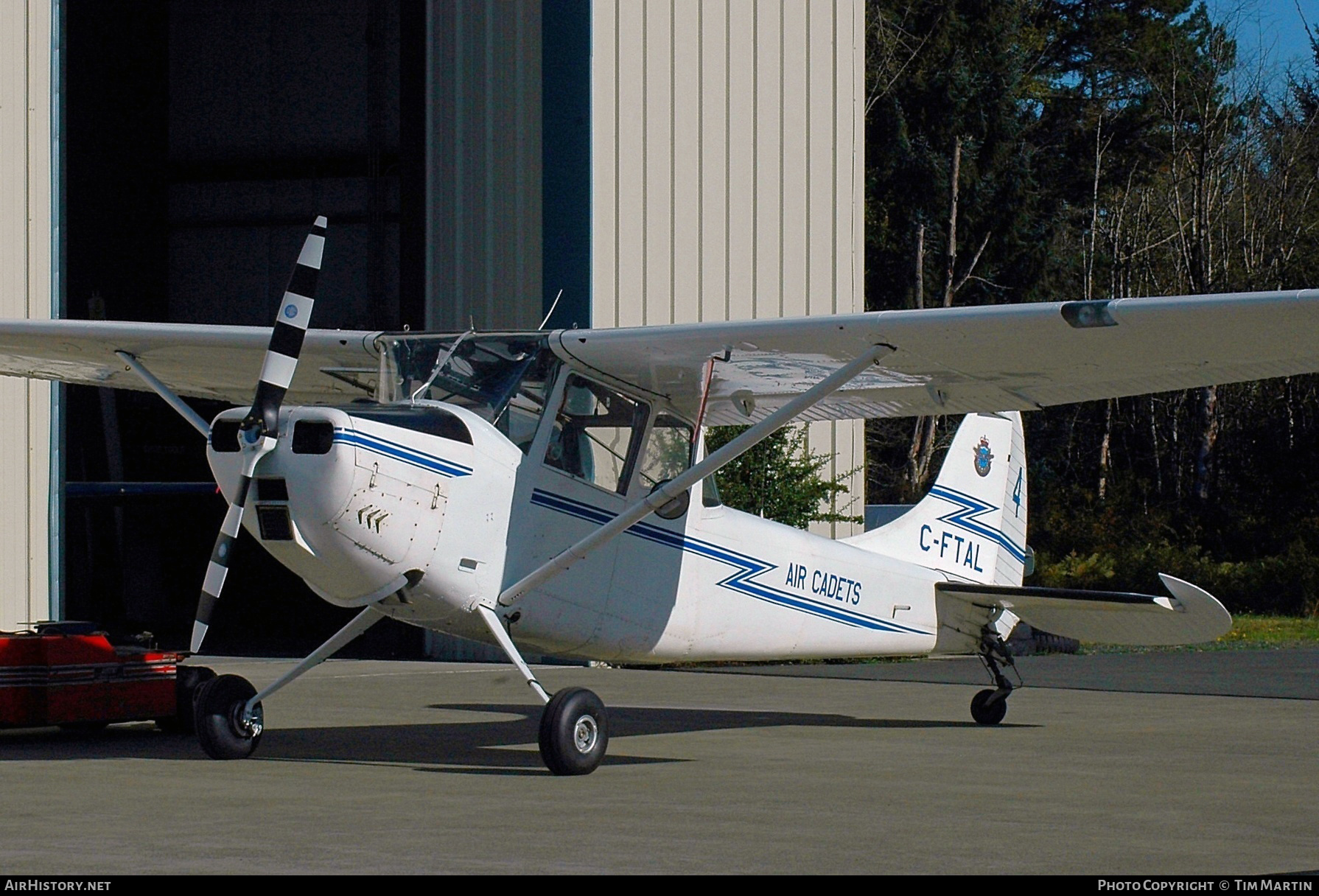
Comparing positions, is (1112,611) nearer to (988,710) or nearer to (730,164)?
(988,710)

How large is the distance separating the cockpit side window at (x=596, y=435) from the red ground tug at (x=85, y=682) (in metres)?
2.97

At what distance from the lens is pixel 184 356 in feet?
37.8

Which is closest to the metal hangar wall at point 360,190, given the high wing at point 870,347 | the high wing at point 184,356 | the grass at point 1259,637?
the grass at point 1259,637

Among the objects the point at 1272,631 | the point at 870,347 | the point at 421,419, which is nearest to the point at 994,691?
the point at 870,347

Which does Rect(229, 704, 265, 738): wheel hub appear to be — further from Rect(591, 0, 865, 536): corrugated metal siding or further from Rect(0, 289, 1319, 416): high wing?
Rect(591, 0, 865, 536): corrugated metal siding

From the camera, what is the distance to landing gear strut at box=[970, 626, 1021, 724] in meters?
12.2

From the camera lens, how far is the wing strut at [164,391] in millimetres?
10180

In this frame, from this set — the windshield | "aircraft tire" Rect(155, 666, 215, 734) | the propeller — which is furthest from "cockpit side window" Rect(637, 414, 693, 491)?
"aircraft tire" Rect(155, 666, 215, 734)

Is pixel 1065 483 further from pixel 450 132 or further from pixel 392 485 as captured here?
pixel 392 485

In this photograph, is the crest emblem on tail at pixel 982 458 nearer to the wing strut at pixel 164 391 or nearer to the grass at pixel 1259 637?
the wing strut at pixel 164 391

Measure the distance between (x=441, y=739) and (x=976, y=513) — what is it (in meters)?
4.65

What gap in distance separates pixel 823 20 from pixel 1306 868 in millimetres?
16794

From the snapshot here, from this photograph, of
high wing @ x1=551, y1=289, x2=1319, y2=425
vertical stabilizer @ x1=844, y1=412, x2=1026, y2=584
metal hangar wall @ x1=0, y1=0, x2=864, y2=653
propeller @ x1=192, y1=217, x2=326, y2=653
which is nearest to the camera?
propeller @ x1=192, y1=217, x2=326, y2=653
